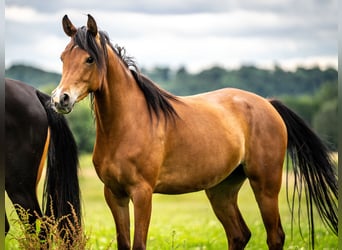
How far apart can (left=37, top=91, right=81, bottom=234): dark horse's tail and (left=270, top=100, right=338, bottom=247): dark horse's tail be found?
245 cm

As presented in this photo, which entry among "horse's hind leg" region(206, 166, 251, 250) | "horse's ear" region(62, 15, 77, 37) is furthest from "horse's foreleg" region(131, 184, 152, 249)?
"horse's hind leg" region(206, 166, 251, 250)

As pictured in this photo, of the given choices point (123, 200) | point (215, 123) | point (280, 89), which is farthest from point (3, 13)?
point (280, 89)

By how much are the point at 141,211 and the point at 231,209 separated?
170 centimetres

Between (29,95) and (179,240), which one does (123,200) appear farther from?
(179,240)

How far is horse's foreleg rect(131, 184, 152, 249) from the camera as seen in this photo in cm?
491

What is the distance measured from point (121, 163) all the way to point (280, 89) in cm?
3918

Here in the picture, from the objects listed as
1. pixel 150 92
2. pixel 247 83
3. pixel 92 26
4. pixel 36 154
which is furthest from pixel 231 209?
pixel 247 83

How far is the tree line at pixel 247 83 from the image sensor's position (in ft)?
133

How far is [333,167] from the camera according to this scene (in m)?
6.76

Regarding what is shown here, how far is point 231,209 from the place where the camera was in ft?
20.7

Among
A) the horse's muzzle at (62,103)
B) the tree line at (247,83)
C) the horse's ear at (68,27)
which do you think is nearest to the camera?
the horse's muzzle at (62,103)

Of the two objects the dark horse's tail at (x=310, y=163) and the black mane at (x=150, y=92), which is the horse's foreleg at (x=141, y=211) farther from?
the dark horse's tail at (x=310, y=163)

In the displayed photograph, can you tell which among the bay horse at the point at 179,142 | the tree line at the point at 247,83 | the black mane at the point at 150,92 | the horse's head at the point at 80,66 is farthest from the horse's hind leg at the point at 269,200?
the tree line at the point at 247,83

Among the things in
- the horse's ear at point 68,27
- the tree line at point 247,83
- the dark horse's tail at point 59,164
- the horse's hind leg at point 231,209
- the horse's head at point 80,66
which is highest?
the horse's ear at point 68,27
